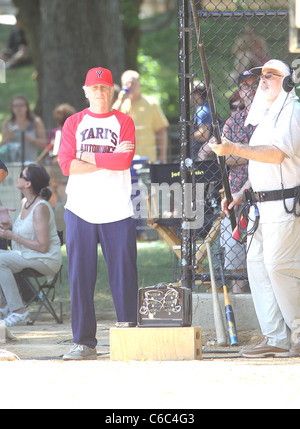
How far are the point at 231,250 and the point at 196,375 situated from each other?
8.88ft

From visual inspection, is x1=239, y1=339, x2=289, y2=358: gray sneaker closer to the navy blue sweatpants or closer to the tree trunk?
the navy blue sweatpants

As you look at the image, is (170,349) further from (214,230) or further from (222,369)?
(214,230)

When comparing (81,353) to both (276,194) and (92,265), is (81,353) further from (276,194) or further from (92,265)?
(276,194)

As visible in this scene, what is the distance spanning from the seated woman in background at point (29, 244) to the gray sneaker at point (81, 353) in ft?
7.11

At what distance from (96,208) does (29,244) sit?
245 cm

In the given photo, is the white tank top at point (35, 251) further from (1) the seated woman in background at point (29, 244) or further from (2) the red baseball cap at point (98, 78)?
(2) the red baseball cap at point (98, 78)

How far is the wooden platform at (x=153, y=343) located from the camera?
628 centimetres

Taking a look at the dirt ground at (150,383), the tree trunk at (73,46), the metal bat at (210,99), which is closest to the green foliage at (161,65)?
the tree trunk at (73,46)

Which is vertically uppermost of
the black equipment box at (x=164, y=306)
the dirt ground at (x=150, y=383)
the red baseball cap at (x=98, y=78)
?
the red baseball cap at (x=98, y=78)

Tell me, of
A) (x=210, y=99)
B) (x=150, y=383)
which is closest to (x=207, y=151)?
(x=210, y=99)

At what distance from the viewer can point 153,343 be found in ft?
20.7

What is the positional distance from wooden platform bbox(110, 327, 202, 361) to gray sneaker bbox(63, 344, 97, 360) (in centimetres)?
Result: 41

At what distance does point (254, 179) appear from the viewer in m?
6.72
